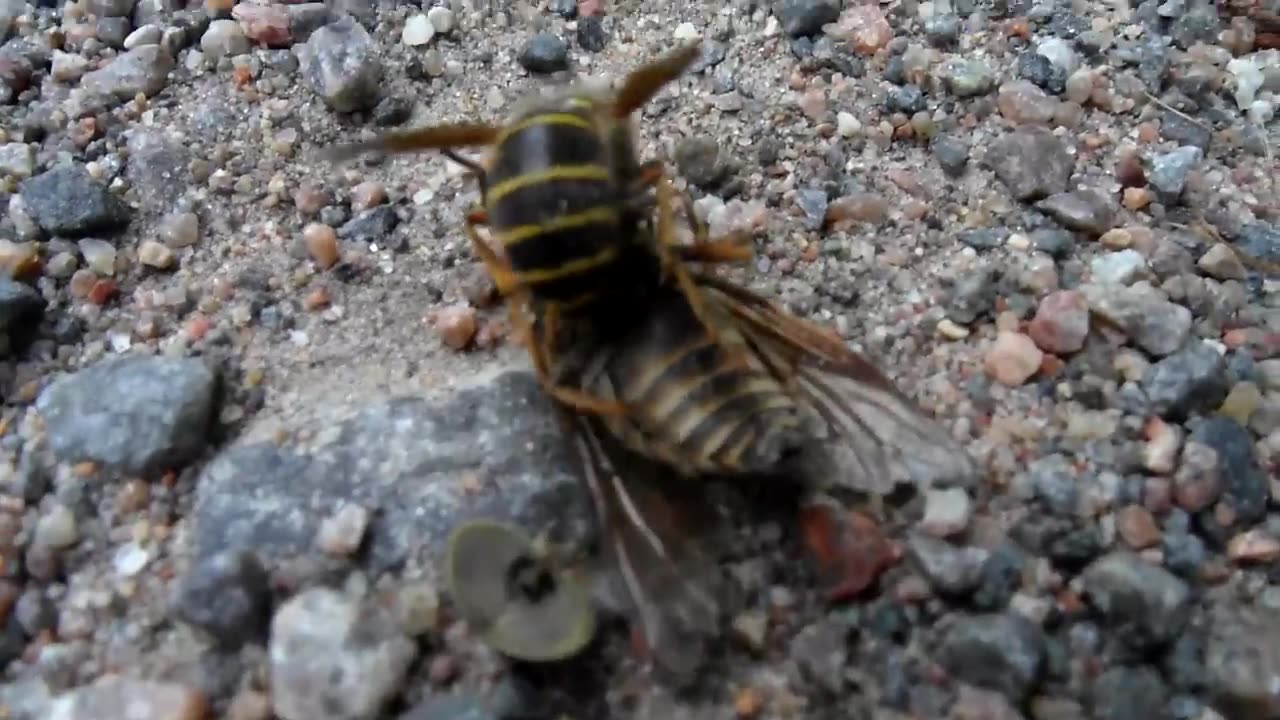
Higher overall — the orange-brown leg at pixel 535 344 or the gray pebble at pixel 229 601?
the orange-brown leg at pixel 535 344

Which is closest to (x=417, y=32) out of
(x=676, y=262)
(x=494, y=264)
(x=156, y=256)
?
(x=156, y=256)

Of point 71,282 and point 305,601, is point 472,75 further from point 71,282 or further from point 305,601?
point 305,601

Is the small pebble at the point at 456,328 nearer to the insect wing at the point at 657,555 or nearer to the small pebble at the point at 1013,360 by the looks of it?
the insect wing at the point at 657,555

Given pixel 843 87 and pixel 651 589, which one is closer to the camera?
pixel 651 589

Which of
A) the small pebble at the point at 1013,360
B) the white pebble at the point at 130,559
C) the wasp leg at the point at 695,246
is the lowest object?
the white pebble at the point at 130,559

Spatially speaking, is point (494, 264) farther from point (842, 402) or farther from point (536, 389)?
point (842, 402)

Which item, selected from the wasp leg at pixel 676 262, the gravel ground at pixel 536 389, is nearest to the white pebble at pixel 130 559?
the gravel ground at pixel 536 389

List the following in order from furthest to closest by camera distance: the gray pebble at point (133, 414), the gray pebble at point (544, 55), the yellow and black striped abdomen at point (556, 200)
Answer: the gray pebble at point (544, 55), the gray pebble at point (133, 414), the yellow and black striped abdomen at point (556, 200)

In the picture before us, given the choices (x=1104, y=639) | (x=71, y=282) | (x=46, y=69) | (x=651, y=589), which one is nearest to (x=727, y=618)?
(x=651, y=589)
